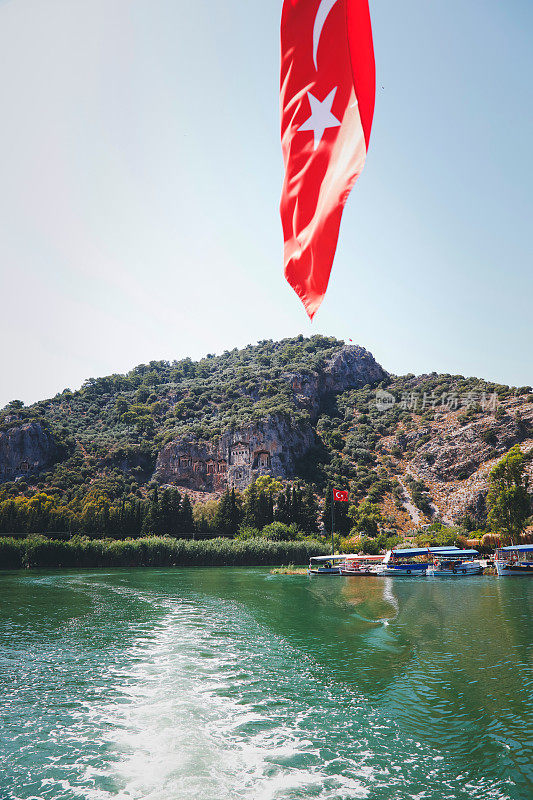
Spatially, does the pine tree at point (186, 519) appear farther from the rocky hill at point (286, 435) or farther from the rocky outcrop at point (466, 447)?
the rocky outcrop at point (466, 447)

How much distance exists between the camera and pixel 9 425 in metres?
106

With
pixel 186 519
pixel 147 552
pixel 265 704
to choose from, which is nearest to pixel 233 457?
pixel 186 519

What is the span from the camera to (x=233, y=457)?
111m

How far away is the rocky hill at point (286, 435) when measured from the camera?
90750mm

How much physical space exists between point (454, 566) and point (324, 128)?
164 ft

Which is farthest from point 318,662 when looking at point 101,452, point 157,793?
point 101,452

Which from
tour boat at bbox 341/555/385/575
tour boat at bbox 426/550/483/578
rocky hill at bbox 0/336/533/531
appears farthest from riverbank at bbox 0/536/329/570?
rocky hill at bbox 0/336/533/531

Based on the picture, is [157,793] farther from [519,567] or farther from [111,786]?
[519,567]

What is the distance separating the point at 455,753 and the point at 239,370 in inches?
5515

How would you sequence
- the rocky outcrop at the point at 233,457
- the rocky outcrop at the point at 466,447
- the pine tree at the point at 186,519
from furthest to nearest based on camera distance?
the rocky outcrop at the point at 233,457, the rocky outcrop at the point at 466,447, the pine tree at the point at 186,519

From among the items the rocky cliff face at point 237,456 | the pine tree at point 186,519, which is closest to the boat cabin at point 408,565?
the pine tree at point 186,519

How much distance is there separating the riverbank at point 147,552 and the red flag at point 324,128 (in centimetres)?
5595

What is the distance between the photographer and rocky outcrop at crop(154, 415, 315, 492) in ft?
357

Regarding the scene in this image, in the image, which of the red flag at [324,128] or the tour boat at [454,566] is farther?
the tour boat at [454,566]
